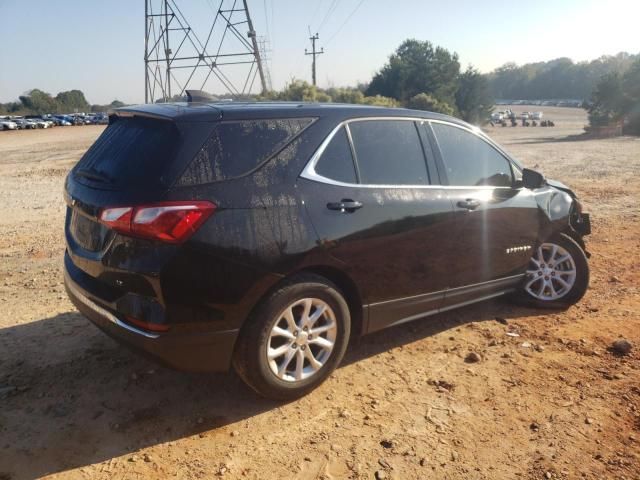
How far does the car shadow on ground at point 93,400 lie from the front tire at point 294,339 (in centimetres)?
24

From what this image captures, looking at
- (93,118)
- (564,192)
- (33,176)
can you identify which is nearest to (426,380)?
(564,192)

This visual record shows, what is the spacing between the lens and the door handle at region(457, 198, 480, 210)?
3936 mm

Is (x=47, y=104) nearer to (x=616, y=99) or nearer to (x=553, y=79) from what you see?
(x=616, y=99)

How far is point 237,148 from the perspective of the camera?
117 inches

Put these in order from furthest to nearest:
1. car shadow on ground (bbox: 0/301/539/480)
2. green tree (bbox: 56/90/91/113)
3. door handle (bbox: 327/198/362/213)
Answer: green tree (bbox: 56/90/91/113)
door handle (bbox: 327/198/362/213)
car shadow on ground (bbox: 0/301/539/480)

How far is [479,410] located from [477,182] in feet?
5.92

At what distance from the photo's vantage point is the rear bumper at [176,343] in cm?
277

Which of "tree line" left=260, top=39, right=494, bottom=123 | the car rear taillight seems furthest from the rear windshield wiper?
"tree line" left=260, top=39, right=494, bottom=123

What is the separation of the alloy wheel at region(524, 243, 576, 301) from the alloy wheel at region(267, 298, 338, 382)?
2.35m

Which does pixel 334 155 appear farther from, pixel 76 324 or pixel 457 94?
pixel 457 94

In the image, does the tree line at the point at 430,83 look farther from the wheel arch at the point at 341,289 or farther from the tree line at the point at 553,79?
the tree line at the point at 553,79

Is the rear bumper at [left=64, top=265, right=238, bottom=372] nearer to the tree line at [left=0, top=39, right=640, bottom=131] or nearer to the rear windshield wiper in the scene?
the rear windshield wiper

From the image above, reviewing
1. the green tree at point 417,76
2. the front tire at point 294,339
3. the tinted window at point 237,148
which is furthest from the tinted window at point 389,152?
the green tree at point 417,76

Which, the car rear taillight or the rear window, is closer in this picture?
the car rear taillight
